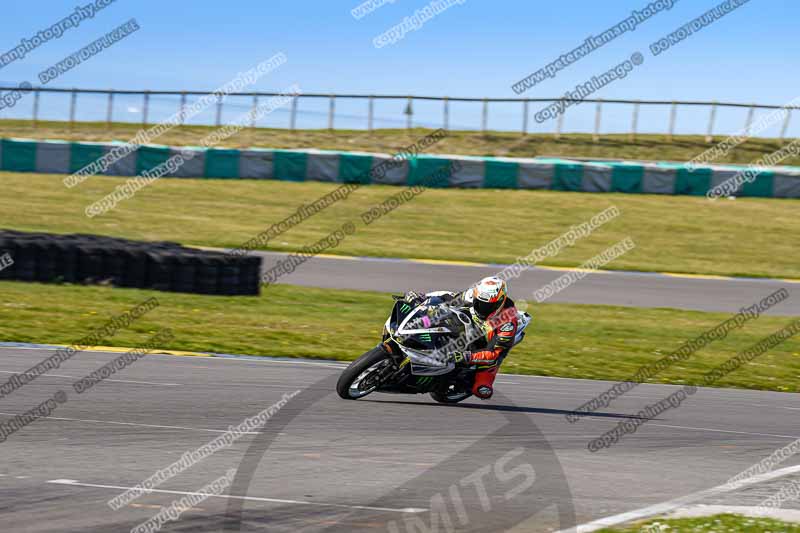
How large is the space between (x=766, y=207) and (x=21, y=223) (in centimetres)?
2294

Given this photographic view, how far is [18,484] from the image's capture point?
7270 mm

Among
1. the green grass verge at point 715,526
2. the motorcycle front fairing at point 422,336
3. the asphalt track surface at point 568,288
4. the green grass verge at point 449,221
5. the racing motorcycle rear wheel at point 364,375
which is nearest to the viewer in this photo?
the green grass verge at point 715,526

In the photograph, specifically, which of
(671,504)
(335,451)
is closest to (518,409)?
(335,451)

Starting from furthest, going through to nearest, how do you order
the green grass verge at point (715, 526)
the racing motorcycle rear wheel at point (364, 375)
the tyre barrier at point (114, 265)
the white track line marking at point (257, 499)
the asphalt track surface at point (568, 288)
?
the asphalt track surface at point (568, 288)
the tyre barrier at point (114, 265)
the racing motorcycle rear wheel at point (364, 375)
the white track line marking at point (257, 499)
the green grass verge at point (715, 526)

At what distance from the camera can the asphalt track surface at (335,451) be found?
7133mm

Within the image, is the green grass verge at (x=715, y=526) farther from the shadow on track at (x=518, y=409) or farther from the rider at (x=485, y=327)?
the shadow on track at (x=518, y=409)

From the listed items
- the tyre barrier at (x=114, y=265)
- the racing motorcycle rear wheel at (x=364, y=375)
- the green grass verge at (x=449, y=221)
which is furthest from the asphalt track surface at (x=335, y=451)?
the green grass verge at (x=449, y=221)

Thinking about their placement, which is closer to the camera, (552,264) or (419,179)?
(552,264)

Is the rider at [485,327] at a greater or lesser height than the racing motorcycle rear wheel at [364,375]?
greater

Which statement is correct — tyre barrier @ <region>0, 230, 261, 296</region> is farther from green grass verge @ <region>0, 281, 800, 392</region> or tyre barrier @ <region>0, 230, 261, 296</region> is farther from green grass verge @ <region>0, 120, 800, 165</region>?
green grass verge @ <region>0, 120, 800, 165</region>

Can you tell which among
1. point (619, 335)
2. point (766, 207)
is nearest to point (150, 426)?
point (619, 335)

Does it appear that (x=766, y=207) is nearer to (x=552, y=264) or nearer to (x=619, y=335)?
(x=552, y=264)

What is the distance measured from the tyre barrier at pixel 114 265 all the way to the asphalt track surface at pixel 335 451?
17.1 ft

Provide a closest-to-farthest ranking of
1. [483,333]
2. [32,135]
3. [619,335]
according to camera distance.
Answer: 1. [483,333]
2. [619,335]
3. [32,135]
